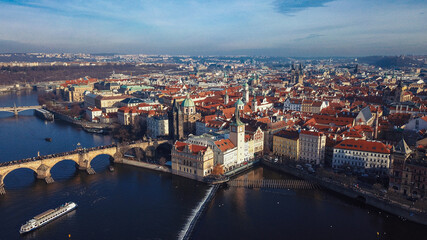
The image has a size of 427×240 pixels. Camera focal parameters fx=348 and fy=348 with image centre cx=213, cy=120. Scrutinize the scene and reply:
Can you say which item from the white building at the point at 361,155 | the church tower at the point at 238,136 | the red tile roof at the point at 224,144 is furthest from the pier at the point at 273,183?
the white building at the point at 361,155

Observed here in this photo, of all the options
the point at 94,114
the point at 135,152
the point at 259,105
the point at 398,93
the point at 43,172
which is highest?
the point at 398,93

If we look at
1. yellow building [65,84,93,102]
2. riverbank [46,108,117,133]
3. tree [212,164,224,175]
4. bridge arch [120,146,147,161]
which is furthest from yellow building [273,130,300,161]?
yellow building [65,84,93,102]

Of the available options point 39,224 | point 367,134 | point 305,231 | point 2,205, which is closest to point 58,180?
point 2,205

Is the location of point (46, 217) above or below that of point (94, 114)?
below

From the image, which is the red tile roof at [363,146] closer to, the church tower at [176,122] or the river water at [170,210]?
the river water at [170,210]

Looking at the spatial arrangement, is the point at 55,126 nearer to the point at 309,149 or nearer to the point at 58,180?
the point at 58,180

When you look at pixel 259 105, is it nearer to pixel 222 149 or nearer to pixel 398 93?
pixel 398 93

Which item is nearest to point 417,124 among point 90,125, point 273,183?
point 273,183
